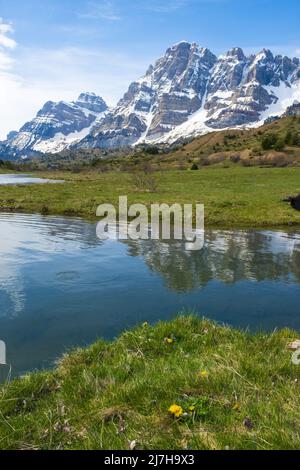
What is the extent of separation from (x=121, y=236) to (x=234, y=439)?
25.5 metres

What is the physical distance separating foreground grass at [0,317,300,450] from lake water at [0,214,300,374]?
2292mm

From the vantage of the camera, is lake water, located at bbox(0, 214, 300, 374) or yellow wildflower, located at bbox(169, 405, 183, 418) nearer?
yellow wildflower, located at bbox(169, 405, 183, 418)

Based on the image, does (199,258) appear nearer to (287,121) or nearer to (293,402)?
(293,402)

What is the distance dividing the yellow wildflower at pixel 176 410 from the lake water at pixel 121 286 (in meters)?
4.63

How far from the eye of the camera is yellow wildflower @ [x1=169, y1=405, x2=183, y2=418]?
22.0ft

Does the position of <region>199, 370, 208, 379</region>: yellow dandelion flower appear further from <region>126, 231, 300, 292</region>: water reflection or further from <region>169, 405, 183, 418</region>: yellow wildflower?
<region>126, 231, 300, 292</region>: water reflection

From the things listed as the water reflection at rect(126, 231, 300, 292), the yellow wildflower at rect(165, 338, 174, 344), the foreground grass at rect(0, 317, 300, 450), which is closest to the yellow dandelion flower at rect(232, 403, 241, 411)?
the foreground grass at rect(0, 317, 300, 450)

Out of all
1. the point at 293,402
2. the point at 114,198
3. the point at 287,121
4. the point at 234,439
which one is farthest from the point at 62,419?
the point at 287,121

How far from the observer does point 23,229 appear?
3300 cm

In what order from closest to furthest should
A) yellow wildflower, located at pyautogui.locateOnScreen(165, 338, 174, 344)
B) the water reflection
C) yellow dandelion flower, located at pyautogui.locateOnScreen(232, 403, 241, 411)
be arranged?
yellow dandelion flower, located at pyautogui.locateOnScreen(232, 403, 241, 411) → yellow wildflower, located at pyautogui.locateOnScreen(165, 338, 174, 344) → the water reflection

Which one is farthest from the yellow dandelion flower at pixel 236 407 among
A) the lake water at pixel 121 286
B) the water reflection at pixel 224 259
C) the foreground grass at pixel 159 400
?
the water reflection at pixel 224 259

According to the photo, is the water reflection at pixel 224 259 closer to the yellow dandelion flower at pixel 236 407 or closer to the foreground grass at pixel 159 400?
the foreground grass at pixel 159 400

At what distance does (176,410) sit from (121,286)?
11590mm

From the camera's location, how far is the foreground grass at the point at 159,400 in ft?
20.6
